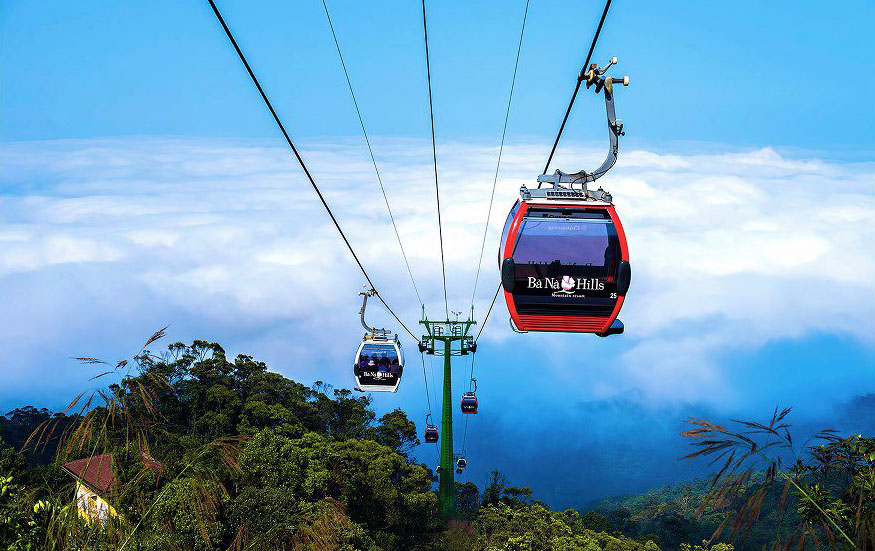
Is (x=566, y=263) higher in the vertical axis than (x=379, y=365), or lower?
lower

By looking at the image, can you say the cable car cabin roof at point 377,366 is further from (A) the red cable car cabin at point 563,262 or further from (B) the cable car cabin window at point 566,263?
(B) the cable car cabin window at point 566,263

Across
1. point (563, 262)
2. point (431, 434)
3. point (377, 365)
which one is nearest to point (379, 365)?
point (377, 365)

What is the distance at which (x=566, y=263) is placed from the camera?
29.2 ft

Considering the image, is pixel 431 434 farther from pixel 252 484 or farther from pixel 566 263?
pixel 566 263

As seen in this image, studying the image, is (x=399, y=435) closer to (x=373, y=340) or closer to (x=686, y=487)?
(x=373, y=340)

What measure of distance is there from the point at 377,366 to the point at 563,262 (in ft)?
40.6

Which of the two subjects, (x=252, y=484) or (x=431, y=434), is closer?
(x=252, y=484)

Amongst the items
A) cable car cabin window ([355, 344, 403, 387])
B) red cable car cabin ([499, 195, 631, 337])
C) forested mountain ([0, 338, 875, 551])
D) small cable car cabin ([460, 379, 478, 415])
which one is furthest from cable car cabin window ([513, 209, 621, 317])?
small cable car cabin ([460, 379, 478, 415])

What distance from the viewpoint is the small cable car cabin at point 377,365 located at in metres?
20.3

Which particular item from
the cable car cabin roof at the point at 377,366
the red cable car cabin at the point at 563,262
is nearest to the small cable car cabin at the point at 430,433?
the cable car cabin roof at the point at 377,366

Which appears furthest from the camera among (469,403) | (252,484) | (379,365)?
(469,403)

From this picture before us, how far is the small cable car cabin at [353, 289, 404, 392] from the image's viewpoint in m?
20.3

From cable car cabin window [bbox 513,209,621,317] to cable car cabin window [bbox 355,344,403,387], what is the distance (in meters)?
11.7

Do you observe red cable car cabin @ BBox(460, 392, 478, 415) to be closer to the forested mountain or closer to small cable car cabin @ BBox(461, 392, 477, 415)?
small cable car cabin @ BBox(461, 392, 477, 415)
